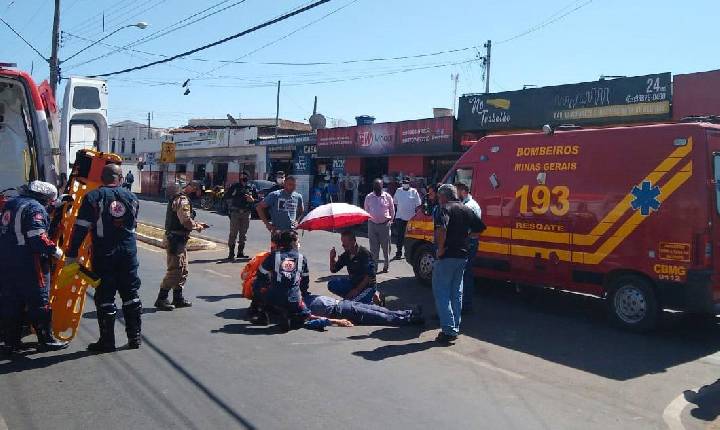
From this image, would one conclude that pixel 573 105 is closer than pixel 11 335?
No

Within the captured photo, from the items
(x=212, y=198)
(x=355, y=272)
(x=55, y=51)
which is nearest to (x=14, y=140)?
(x=355, y=272)

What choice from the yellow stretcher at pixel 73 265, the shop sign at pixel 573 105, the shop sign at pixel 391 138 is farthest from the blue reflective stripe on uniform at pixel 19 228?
the shop sign at pixel 391 138

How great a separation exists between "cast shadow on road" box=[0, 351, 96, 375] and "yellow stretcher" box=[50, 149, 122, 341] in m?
0.30

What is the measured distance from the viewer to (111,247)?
6148 millimetres

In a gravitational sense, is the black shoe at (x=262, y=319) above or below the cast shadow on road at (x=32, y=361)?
above

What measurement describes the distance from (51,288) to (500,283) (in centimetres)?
715

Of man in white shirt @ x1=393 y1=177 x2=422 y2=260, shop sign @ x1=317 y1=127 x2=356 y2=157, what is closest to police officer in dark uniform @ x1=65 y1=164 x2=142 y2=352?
man in white shirt @ x1=393 y1=177 x2=422 y2=260

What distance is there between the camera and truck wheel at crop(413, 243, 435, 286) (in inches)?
411

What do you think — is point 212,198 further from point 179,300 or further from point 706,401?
point 706,401

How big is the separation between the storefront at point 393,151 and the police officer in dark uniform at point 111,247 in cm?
1490

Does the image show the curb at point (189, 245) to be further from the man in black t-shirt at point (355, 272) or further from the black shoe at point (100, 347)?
the black shoe at point (100, 347)

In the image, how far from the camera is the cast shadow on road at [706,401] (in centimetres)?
526

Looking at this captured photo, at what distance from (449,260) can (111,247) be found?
3.51m

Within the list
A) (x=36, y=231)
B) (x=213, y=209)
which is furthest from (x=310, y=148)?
(x=36, y=231)
